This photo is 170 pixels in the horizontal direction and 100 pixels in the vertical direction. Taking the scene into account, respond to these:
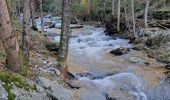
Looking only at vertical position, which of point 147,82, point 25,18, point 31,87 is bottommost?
point 147,82

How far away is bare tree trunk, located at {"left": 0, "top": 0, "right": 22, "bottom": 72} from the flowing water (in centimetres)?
353

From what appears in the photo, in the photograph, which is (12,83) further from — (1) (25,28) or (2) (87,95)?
(1) (25,28)

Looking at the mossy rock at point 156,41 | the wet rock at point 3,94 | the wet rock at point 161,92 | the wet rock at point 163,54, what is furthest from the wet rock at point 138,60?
the wet rock at point 3,94

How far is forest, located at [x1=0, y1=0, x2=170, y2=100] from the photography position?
653cm

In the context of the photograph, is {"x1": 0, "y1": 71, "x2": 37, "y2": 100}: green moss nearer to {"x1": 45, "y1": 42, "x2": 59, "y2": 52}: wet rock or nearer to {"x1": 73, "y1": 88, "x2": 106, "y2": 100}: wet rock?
{"x1": 73, "y1": 88, "x2": 106, "y2": 100}: wet rock

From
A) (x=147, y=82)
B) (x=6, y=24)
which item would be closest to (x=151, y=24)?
(x=147, y=82)

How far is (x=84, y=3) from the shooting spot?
36188mm

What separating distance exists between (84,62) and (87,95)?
548 cm

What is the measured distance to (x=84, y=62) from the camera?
573 inches

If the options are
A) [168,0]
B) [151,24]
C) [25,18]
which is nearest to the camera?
[25,18]

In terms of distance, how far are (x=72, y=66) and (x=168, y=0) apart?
20.0 m

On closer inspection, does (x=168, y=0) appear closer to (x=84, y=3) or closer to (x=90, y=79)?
(x=84, y=3)

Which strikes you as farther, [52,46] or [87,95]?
[52,46]

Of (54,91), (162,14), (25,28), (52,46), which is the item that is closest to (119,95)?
(54,91)
